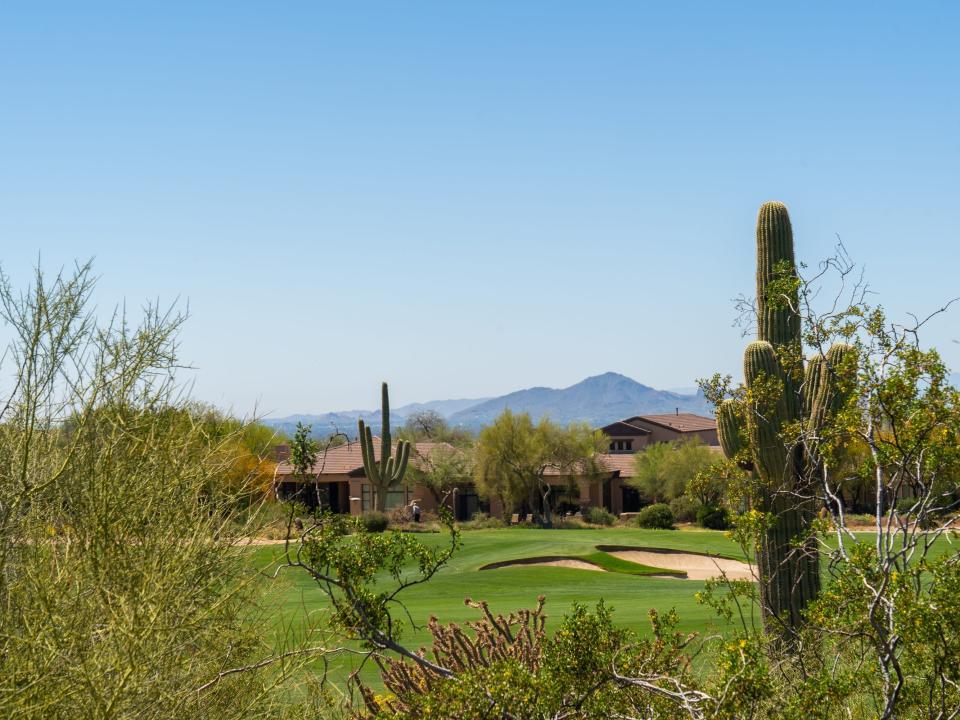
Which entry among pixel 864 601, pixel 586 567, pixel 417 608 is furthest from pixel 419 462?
pixel 864 601

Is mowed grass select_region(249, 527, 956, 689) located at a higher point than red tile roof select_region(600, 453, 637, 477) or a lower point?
lower

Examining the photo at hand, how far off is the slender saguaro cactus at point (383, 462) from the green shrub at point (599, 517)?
9.98 m

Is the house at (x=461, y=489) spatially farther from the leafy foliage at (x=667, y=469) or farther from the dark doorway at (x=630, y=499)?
the leafy foliage at (x=667, y=469)

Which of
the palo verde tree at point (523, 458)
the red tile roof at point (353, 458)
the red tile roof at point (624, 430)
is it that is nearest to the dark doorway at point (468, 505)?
the red tile roof at point (353, 458)

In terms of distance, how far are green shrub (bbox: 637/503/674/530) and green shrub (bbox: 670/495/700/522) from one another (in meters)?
1.15

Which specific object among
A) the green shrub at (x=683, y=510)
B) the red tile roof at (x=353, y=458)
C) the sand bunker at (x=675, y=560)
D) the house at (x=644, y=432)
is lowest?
the sand bunker at (x=675, y=560)

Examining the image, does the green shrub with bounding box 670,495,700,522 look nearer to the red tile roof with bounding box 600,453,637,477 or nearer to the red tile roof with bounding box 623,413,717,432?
the red tile roof with bounding box 600,453,637,477

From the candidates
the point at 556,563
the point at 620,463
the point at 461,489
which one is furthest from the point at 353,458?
the point at 556,563

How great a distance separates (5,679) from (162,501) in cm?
245

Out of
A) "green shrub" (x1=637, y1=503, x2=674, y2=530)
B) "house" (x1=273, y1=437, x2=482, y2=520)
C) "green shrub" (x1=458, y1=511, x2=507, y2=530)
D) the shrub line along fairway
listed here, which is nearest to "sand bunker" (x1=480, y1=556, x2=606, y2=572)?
the shrub line along fairway

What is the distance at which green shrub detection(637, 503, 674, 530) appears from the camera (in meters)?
50.6

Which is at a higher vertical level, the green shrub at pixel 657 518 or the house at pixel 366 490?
the house at pixel 366 490

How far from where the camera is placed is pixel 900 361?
328 inches

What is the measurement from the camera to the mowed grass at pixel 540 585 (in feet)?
68.6
